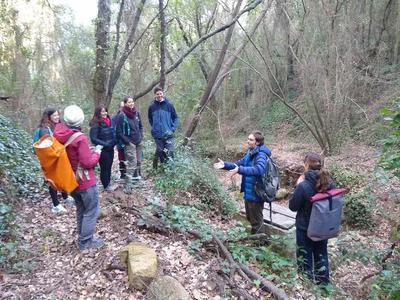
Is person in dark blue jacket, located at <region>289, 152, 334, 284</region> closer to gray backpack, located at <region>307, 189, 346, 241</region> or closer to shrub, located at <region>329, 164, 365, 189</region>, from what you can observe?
gray backpack, located at <region>307, 189, 346, 241</region>

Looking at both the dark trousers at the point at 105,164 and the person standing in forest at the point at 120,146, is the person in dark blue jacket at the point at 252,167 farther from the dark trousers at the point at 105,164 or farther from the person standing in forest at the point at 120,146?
the person standing in forest at the point at 120,146

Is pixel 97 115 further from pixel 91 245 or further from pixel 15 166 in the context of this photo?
pixel 91 245

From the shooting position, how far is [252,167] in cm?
502

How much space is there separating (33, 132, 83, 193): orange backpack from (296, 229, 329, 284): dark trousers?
10.2 feet

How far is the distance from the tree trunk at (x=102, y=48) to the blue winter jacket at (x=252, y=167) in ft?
15.3

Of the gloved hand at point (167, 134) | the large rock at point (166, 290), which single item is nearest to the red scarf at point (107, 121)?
the gloved hand at point (167, 134)

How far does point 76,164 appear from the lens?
14.0 ft

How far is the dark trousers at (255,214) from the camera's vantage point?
17.7 feet

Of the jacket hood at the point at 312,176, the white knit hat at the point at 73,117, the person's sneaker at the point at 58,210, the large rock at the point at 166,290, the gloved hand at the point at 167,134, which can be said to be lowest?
the large rock at the point at 166,290

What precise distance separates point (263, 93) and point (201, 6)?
17.9 ft

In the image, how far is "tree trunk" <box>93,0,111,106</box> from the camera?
827cm

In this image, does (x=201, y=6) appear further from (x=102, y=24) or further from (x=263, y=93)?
(x=102, y=24)

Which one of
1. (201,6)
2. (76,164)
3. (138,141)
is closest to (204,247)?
(76,164)

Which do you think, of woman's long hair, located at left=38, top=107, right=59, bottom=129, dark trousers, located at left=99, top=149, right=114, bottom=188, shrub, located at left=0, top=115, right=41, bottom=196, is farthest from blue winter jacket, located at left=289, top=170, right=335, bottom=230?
shrub, located at left=0, top=115, right=41, bottom=196
